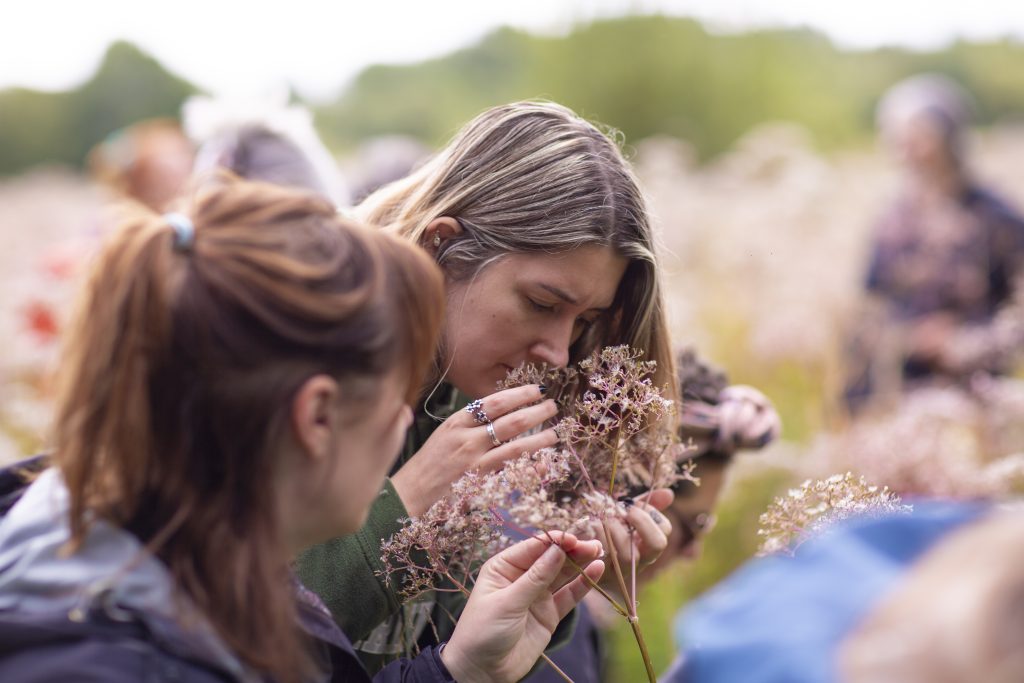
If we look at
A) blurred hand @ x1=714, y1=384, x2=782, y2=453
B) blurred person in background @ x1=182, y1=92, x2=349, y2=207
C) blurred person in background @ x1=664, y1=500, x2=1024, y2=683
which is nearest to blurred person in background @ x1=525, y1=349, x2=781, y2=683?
blurred hand @ x1=714, y1=384, x2=782, y2=453

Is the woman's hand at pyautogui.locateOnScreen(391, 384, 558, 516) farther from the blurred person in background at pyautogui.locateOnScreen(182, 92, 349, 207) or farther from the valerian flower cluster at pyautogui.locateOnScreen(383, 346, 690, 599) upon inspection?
the blurred person in background at pyautogui.locateOnScreen(182, 92, 349, 207)

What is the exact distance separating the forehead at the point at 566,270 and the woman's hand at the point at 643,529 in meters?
0.44

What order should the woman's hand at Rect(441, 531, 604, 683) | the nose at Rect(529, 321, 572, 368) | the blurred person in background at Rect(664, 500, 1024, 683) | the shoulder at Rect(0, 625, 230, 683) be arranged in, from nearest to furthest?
the blurred person in background at Rect(664, 500, 1024, 683), the shoulder at Rect(0, 625, 230, 683), the woman's hand at Rect(441, 531, 604, 683), the nose at Rect(529, 321, 572, 368)

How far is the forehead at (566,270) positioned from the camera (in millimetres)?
1958

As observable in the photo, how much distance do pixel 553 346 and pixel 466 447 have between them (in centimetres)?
35

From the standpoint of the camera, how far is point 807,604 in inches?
37.4

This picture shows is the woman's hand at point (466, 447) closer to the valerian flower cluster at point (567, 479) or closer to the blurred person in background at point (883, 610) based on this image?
the valerian flower cluster at point (567, 479)

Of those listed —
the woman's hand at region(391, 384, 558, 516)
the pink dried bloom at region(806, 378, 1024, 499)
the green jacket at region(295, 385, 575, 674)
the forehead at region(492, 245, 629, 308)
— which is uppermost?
the forehead at region(492, 245, 629, 308)

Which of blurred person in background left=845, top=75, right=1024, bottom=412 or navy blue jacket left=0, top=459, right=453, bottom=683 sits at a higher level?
navy blue jacket left=0, top=459, right=453, bottom=683

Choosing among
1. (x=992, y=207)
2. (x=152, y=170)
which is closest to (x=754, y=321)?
(x=992, y=207)

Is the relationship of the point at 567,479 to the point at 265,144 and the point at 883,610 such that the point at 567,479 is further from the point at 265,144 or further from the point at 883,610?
the point at 265,144

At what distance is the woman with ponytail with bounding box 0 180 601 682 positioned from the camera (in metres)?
1.22

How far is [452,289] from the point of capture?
2.03 meters

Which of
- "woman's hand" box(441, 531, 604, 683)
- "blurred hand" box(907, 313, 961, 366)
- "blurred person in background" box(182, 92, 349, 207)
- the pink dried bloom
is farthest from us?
"blurred hand" box(907, 313, 961, 366)
